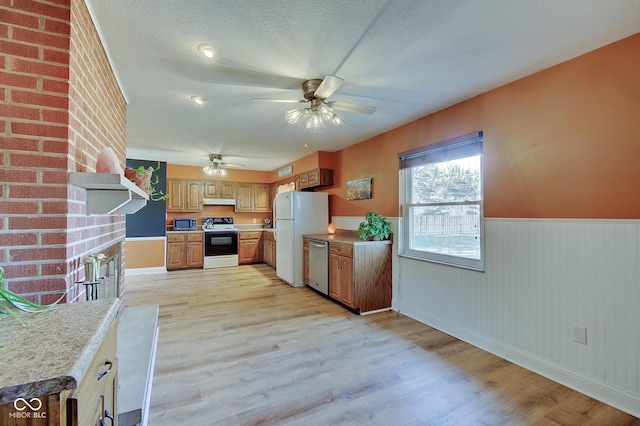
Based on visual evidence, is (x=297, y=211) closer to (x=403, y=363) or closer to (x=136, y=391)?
(x=403, y=363)

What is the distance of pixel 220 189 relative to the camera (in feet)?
22.8

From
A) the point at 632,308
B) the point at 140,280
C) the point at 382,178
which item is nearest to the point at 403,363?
the point at 632,308

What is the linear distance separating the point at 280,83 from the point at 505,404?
9.74 ft

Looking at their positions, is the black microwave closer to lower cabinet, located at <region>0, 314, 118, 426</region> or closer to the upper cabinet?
the upper cabinet

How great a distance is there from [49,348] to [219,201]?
6.46 m

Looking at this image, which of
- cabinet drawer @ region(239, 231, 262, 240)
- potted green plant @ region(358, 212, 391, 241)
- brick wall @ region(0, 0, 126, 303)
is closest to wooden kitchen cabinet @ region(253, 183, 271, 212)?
cabinet drawer @ region(239, 231, 262, 240)

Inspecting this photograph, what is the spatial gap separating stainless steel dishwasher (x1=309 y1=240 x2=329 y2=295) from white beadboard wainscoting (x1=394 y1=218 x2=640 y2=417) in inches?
69.7

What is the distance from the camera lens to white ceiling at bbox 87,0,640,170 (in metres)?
1.58

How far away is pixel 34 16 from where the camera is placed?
1.25 m

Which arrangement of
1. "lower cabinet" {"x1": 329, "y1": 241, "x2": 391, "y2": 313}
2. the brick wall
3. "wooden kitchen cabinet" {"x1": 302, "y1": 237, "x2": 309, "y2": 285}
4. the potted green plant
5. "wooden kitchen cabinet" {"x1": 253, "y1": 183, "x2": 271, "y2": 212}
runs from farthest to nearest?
"wooden kitchen cabinet" {"x1": 253, "y1": 183, "x2": 271, "y2": 212}
"wooden kitchen cabinet" {"x1": 302, "y1": 237, "x2": 309, "y2": 285}
the potted green plant
"lower cabinet" {"x1": 329, "y1": 241, "x2": 391, "y2": 313}
the brick wall

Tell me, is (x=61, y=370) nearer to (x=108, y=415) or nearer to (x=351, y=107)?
(x=108, y=415)

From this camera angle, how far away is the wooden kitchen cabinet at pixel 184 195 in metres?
6.43

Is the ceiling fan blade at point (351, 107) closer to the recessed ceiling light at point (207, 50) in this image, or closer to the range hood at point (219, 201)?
the recessed ceiling light at point (207, 50)

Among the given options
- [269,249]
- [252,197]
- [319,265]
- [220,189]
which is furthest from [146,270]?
[319,265]
